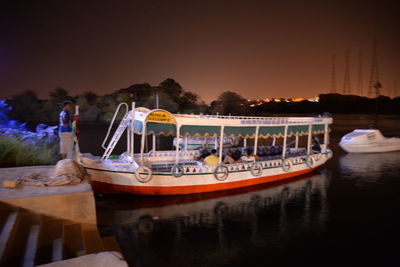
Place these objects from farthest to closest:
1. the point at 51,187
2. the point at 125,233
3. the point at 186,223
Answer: the point at 186,223 → the point at 125,233 → the point at 51,187

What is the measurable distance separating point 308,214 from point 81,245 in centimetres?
900

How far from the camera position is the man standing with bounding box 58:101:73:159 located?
11.4 metres

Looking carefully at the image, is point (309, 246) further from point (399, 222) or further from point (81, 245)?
point (81, 245)

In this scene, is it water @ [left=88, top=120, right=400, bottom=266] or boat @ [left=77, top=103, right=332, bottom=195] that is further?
boat @ [left=77, top=103, right=332, bottom=195]

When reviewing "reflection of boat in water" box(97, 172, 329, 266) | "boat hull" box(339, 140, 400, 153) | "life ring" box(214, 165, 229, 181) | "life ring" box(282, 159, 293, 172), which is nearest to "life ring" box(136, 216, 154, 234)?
"reflection of boat in water" box(97, 172, 329, 266)

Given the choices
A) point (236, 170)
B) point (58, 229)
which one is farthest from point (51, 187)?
point (236, 170)

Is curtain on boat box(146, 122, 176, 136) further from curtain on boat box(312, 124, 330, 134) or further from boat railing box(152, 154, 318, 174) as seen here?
curtain on boat box(312, 124, 330, 134)

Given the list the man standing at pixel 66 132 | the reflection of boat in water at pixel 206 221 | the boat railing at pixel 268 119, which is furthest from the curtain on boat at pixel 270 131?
the man standing at pixel 66 132

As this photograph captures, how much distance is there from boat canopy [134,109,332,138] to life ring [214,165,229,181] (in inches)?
57.1

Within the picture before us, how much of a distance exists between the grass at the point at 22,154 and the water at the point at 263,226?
568cm

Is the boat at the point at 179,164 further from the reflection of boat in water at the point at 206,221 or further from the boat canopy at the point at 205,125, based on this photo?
the reflection of boat in water at the point at 206,221

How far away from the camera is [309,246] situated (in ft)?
29.7

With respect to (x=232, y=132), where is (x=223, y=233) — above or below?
below

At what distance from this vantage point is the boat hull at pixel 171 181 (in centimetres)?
1216
